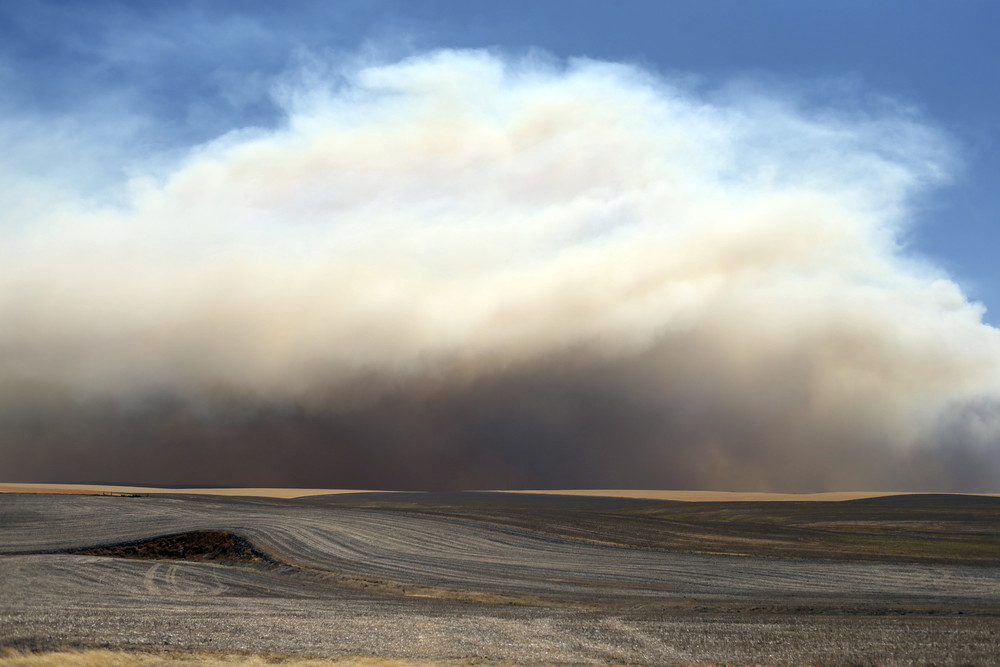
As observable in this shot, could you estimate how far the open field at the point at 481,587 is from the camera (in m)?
→ 22.1

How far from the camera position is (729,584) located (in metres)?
36.4

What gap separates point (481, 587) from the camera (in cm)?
3597

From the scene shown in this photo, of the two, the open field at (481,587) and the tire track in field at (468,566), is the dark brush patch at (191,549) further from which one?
the tire track in field at (468,566)

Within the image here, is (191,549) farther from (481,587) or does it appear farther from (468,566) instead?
(481,587)

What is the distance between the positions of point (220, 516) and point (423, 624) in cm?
4159

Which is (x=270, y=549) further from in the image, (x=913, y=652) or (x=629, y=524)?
(x=913, y=652)

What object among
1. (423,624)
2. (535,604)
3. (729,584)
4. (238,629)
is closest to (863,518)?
(729,584)

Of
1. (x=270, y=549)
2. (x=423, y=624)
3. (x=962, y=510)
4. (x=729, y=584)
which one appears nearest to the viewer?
(x=423, y=624)

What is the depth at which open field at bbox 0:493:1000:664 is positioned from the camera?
72.4ft

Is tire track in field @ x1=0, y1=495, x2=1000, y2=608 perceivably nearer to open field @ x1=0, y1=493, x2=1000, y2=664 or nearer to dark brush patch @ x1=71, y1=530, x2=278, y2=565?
open field @ x1=0, y1=493, x2=1000, y2=664

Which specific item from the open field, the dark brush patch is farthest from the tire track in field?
the dark brush patch

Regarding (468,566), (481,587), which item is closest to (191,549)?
(468,566)

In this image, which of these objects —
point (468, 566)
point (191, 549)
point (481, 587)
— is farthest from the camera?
point (191, 549)

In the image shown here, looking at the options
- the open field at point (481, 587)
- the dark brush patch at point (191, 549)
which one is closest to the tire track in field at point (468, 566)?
the open field at point (481, 587)
